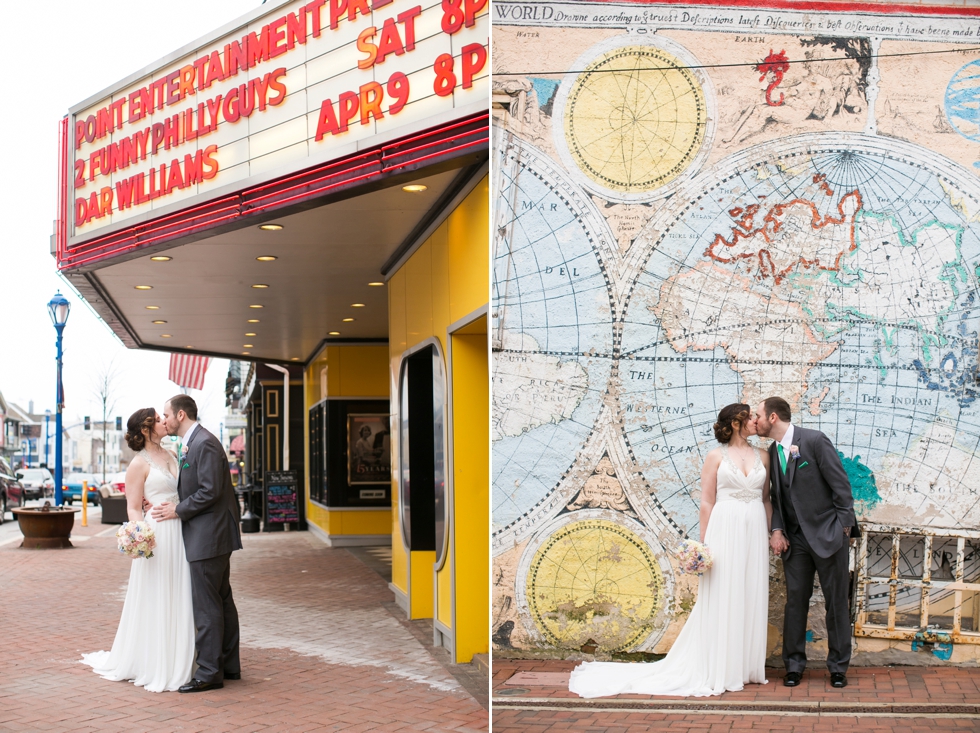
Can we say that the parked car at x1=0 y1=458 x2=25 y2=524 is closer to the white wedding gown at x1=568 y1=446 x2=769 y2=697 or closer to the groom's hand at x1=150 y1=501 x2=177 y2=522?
the groom's hand at x1=150 y1=501 x2=177 y2=522

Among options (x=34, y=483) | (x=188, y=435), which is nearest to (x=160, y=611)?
(x=188, y=435)

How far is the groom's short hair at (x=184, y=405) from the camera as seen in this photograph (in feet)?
23.0

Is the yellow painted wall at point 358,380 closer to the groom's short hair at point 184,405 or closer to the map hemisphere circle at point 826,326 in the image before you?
the groom's short hair at point 184,405

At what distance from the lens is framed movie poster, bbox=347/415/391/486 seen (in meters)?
17.8

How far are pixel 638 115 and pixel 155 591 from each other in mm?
4651

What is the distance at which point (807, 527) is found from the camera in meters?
6.19

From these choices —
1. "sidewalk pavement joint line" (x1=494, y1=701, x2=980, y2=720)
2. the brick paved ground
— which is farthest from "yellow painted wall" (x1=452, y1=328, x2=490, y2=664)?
"sidewalk pavement joint line" (x1=494, y1=701, x2=980, y2=720)

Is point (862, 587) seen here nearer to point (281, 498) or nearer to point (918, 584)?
point (918, 584)

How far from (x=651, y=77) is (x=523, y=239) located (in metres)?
1.38

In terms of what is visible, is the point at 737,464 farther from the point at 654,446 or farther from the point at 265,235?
the point at 265,235

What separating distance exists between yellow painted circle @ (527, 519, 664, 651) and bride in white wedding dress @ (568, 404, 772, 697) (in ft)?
0.96

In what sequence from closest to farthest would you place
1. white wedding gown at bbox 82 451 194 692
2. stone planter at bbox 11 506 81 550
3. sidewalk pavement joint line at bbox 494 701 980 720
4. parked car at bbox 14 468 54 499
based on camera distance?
sidewalk pavement joint line at bbox 494 701 980 720
white wedding gown at bbox 82 451 194 692
stone planter at bbox 11 506 81 550
parked car at bbox 14 468 54 499

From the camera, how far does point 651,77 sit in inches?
262

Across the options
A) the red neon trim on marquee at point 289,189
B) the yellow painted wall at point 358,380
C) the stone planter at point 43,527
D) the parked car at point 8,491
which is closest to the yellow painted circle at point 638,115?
the red neon trim on marquee at point 289,189
